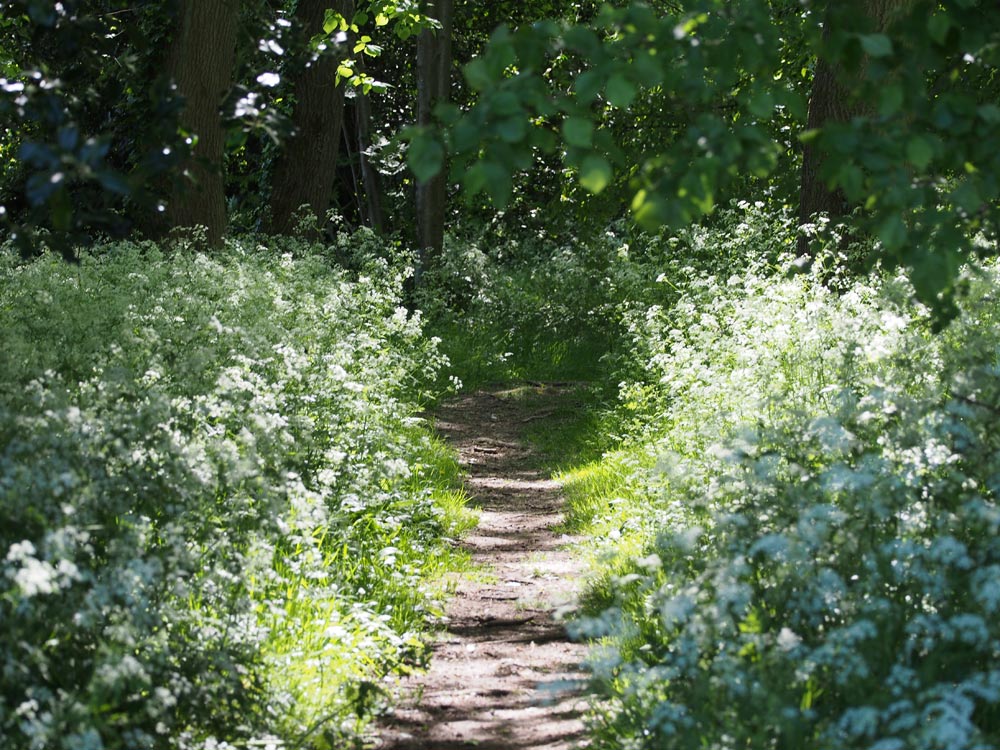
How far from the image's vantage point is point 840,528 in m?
3.81

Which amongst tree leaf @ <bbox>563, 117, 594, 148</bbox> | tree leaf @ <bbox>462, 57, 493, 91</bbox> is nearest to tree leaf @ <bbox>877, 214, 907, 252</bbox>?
tree leaf @ <bbox>563, 117, 594, 148</bbox>

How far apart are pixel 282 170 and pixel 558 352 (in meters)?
4.44

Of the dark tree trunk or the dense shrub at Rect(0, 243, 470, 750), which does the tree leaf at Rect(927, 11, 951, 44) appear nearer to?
the dense shrub at Rect(0, 243, 470, 750)

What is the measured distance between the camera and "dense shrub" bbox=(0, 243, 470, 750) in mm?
3336

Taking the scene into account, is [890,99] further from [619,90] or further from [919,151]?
[619,90]

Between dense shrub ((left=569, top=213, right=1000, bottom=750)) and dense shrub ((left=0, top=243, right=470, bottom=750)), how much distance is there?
117 cm

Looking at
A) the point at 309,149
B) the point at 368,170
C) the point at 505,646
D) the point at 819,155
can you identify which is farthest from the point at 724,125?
the point at 368,170

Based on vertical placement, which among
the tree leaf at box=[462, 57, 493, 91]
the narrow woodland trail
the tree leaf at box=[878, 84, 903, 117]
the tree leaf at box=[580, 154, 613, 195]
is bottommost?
the narrow woodland trail

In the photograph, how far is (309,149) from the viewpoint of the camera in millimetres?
15094

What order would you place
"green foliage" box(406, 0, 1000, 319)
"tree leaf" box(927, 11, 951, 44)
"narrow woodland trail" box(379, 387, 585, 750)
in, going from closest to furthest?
"green foliage" box(406, 0, 1000, 319) → "tree leaf" box(927, 11, 951, 44) → "narrow woodland trail" box(379, 387, 585, 750)

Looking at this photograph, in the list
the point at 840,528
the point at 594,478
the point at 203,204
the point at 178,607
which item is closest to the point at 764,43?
the point at 840,528

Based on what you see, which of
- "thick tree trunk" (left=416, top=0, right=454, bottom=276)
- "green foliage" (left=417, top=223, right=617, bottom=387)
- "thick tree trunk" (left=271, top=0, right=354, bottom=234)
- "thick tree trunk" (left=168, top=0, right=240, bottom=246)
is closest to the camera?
"thick tree trunk" (left=168, top=0, right=240, bottom=246)

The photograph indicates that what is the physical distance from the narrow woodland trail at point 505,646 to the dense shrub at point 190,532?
0.22m

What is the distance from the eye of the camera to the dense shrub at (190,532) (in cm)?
334
